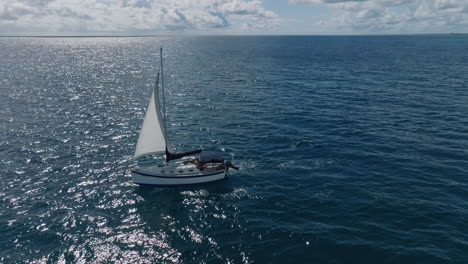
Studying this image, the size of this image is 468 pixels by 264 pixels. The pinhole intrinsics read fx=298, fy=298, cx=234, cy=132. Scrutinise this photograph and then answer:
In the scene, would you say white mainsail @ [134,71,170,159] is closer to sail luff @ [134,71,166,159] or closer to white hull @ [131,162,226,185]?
sail luff @ [134,71,166,159]

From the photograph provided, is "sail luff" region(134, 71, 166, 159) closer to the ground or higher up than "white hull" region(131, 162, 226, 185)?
higher up

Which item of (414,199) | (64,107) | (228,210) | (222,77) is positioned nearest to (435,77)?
(222,77)

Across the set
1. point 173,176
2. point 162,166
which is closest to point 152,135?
point 162,166

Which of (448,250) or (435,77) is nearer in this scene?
(448,250)

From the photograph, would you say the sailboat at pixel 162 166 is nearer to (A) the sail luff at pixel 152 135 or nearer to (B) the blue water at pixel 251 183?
(A) the sail luff at pixel 152 135

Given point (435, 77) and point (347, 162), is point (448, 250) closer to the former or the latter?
point (347, 162)

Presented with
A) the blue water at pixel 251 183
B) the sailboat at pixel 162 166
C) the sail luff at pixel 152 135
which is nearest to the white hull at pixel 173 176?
the sailboat at pixel 162 166

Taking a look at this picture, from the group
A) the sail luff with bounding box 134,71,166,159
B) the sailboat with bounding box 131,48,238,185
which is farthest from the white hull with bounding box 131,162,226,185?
the sail luff with bounding box 134,71,166,159

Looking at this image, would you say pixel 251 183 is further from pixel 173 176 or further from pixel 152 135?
pixel 152 135
